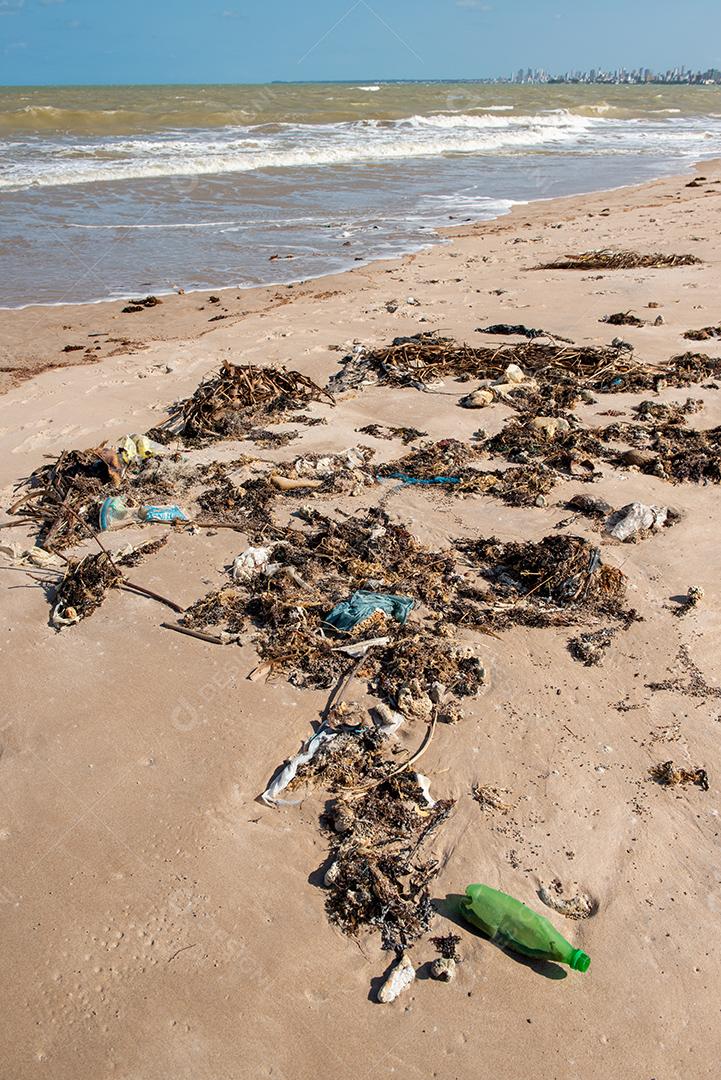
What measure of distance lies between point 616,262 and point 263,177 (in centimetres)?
1134

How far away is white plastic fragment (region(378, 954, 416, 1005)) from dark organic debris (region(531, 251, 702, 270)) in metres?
10.0

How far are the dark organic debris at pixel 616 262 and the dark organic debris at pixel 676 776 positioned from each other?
8.94m

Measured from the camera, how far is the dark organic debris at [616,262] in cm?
1067

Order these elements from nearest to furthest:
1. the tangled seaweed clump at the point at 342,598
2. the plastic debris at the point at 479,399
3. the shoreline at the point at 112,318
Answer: the tangled seaweed clump at the point at 342,598 → the plastic debris at the point at 479,399 → the shoreline at the point at 112,318

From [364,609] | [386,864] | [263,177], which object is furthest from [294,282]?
[263,177]

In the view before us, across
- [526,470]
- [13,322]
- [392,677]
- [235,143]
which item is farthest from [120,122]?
[392,677]

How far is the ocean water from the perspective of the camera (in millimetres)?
11578

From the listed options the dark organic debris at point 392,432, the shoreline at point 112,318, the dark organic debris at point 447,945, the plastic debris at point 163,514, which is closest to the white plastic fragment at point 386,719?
the dark organic debris at point 447,945

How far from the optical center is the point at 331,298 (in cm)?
968

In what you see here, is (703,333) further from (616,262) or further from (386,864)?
(386,864)

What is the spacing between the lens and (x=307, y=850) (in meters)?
2.91

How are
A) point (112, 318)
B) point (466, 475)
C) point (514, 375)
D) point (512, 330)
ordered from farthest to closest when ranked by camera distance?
point (112, 318), point (512, 330), point (514, 375), point (466, 475)

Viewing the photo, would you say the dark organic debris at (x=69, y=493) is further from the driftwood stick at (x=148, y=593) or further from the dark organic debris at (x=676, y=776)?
the dark organic debris at (x=676, y=776)

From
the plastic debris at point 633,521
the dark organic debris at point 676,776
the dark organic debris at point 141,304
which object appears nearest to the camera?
the dark organic debris at point 676,776
